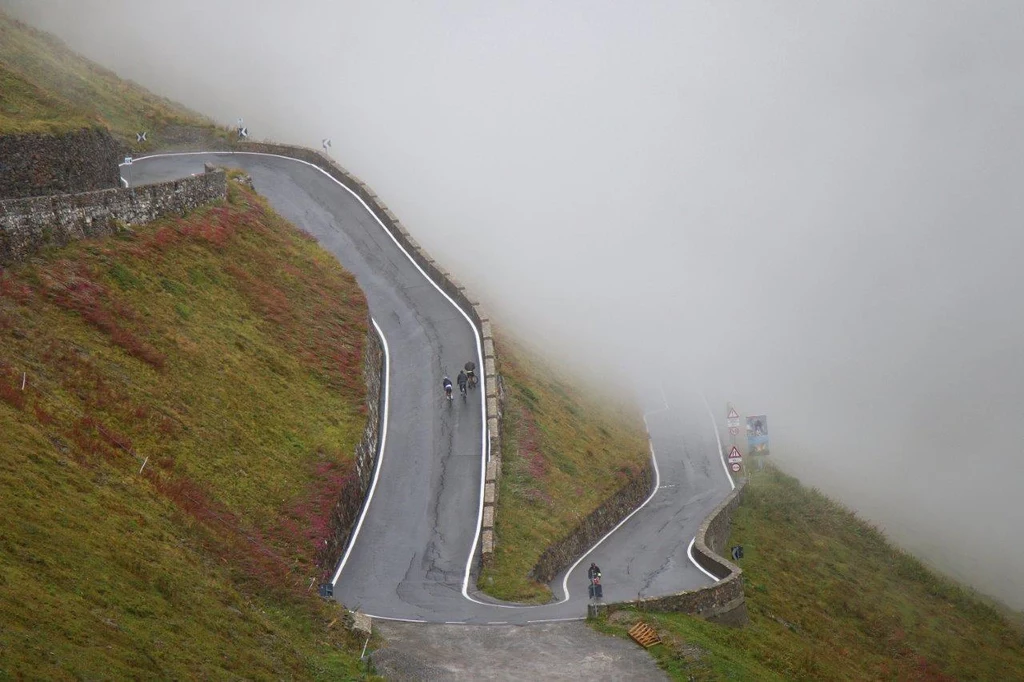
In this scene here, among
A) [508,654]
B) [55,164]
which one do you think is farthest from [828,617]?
[55,164]

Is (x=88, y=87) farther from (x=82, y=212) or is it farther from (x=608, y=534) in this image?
(x=608, y=534)

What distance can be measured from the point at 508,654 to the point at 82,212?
20292 millimetres

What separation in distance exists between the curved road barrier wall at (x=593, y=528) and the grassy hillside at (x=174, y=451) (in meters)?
7.72

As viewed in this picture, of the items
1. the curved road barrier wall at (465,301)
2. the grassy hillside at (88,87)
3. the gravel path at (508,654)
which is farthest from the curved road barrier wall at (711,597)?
the grassy hillside at (88,87)

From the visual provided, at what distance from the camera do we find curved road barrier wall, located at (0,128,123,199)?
40219mm

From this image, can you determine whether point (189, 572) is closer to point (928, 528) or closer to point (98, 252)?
point (98, 252)

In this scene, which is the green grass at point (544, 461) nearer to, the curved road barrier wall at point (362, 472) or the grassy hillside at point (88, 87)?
the curved road barrier wall at point (362, 472)

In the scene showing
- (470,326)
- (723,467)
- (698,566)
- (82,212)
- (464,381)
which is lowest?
(698,566)

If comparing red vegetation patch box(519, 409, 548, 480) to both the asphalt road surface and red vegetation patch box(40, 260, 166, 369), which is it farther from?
red vegetation patch box(40, 260, 166, 369)

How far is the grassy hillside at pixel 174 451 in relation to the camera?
1931 cm

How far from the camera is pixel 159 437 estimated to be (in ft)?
96.9

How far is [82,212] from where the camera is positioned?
116 ft

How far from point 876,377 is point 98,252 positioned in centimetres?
12701

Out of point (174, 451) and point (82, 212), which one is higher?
point (82, 212)
